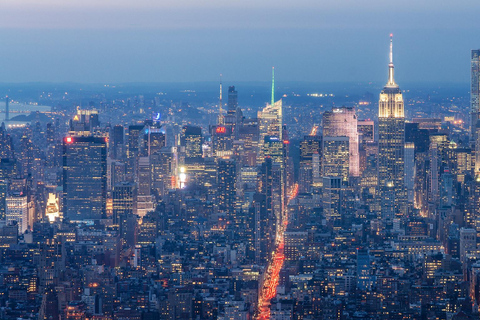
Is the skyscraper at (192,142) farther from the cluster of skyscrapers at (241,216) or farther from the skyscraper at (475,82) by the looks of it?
the skyscraper at (475,82)

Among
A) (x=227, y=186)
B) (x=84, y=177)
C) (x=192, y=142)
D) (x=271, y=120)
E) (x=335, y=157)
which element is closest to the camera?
(x=227, y=186)

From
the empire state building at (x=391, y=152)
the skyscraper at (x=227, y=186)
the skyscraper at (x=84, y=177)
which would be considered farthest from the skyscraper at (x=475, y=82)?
the skyscraper at (x=84, y=177)

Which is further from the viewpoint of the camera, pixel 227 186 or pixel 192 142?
pixel 192 142

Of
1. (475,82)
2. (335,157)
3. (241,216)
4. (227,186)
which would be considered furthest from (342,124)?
(241,216)

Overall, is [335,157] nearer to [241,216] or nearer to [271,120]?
[271,120]

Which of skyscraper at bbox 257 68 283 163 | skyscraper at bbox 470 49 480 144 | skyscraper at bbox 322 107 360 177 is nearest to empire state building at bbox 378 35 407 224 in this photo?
skyscraper at bbox 322 107 360 177
